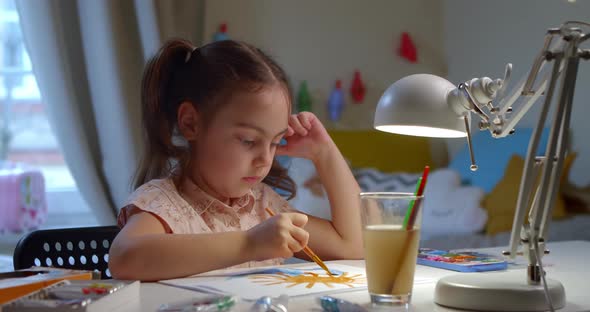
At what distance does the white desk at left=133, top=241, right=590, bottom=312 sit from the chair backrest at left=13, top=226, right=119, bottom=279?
395 mm

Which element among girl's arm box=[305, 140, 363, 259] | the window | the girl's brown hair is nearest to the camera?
the girl's brown hair

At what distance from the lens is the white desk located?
0.86m

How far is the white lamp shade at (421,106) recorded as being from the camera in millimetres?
957

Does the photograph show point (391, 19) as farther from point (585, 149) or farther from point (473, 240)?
point (473, 240)

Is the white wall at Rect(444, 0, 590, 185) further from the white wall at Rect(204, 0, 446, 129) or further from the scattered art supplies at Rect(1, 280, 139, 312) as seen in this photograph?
the scattered art supplies at Rect(1, 280, 139, 312)

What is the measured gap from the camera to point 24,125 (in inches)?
142

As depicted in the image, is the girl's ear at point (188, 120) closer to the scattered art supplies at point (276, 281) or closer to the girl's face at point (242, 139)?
the girl's face at point (242, 139)

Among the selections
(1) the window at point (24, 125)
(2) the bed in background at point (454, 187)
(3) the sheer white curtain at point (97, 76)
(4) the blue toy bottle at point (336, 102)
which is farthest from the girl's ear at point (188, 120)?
(4) the blue toy bottle at point (336, 102)

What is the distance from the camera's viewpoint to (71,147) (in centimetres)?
328

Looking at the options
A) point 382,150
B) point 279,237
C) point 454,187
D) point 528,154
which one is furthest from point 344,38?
point 528,154

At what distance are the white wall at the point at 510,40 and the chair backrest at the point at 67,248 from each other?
216 cm

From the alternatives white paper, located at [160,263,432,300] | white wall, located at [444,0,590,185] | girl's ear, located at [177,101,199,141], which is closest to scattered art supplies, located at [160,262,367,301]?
white paper, located at [160,263,432,300]

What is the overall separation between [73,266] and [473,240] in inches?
67.0

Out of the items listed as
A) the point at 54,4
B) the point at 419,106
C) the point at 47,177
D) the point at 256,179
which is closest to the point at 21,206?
the point at 47,177
